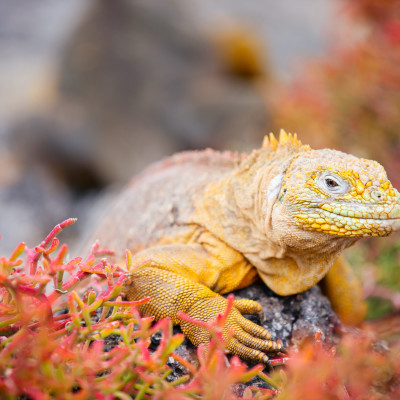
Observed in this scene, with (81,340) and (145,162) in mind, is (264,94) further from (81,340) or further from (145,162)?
(81,340)

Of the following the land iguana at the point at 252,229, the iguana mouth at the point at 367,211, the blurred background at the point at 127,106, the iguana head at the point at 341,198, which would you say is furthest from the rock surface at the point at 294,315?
the blurred background at the point at 127,106

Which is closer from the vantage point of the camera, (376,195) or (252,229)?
(376,195)

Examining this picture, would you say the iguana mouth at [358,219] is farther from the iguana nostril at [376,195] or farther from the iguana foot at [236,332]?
the iguana foot at [236,332]

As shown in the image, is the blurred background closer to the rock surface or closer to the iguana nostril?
the rock surface

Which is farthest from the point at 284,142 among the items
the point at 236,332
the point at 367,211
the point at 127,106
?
the point at 127,106

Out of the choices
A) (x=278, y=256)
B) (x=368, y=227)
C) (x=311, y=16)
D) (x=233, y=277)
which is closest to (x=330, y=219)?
(x=368, y=227)

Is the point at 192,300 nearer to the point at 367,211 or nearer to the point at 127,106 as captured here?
the point at 367,211
